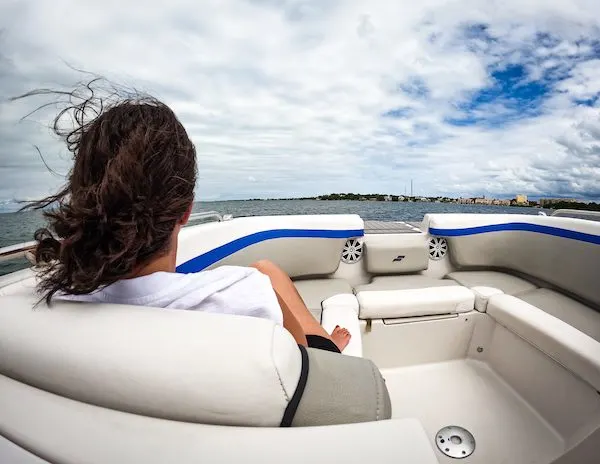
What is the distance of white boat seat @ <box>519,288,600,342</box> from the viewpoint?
8.12 feet

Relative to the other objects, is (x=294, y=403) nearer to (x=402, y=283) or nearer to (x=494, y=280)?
(x=402, y=283)

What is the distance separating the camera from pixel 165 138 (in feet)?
2.12

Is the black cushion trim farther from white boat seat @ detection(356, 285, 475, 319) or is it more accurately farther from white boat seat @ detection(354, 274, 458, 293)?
Result: white boat seat @ detection(354, 274, 458, 293)

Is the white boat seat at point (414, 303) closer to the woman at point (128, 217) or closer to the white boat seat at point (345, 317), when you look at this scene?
the white boat seat at point (345, 317)

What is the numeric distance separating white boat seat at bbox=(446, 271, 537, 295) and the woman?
314cm

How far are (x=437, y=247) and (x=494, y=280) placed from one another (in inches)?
26.5

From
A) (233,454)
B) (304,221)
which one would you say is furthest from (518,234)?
(233,454)

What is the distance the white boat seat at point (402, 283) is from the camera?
3025 millimetres

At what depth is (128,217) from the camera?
60cm

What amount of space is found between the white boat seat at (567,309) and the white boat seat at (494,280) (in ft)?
0.51

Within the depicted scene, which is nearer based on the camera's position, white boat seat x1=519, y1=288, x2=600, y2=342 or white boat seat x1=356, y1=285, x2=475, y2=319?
white boat seat x1=356, y1=285, x2=475, y2=319

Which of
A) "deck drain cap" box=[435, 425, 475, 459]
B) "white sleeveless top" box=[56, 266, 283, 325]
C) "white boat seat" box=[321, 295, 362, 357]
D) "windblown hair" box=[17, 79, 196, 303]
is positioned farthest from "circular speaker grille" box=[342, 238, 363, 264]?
"windblown hair" box=[17, 79, 196, 303]

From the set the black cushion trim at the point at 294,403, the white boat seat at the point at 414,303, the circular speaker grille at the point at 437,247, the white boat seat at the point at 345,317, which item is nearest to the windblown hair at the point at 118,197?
the black cushion trim at the point at 294,403

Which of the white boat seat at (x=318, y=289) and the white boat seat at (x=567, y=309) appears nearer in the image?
the white boat seat at (x=567, y=309)
